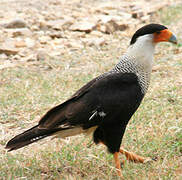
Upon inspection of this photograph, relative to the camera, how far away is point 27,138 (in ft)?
10.6

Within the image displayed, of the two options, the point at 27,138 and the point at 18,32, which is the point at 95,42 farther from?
the point at 27,138

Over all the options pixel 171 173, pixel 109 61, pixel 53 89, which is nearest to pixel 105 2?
pixel 109 61

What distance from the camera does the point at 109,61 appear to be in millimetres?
6398

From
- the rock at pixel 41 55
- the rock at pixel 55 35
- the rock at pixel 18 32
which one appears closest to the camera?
the rock at pixel 41 55

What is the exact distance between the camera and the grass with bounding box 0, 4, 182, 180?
3.43m

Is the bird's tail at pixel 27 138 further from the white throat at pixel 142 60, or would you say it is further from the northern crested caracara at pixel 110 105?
the white throat at pixel 142 60

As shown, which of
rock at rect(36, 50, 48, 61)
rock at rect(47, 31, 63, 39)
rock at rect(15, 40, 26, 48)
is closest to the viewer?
rock at rect(36, 50, 48, 61)

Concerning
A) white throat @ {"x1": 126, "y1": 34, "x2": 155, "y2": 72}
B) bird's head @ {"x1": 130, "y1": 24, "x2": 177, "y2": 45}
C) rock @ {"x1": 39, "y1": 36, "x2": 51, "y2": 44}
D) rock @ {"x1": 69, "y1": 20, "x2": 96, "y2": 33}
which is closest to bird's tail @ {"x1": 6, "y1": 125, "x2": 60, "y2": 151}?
white throat @ {"x1": 126, "y1": 34, "x2": 155, "y2": 72}

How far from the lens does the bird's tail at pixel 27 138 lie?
10.6 ft

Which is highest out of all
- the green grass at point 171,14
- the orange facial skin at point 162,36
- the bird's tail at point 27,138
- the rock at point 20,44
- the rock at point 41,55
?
the orange facial skin at point 162,36

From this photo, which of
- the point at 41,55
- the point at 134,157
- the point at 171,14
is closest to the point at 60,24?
the point at 41,55

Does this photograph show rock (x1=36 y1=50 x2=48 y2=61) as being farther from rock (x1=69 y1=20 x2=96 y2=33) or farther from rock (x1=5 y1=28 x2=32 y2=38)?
rock (x1=69 y1=20 x2=96 y2=33)

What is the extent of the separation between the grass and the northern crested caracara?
234 millimetres

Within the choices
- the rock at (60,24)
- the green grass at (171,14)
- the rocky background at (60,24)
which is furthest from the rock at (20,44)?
the green grass at (171,14)
